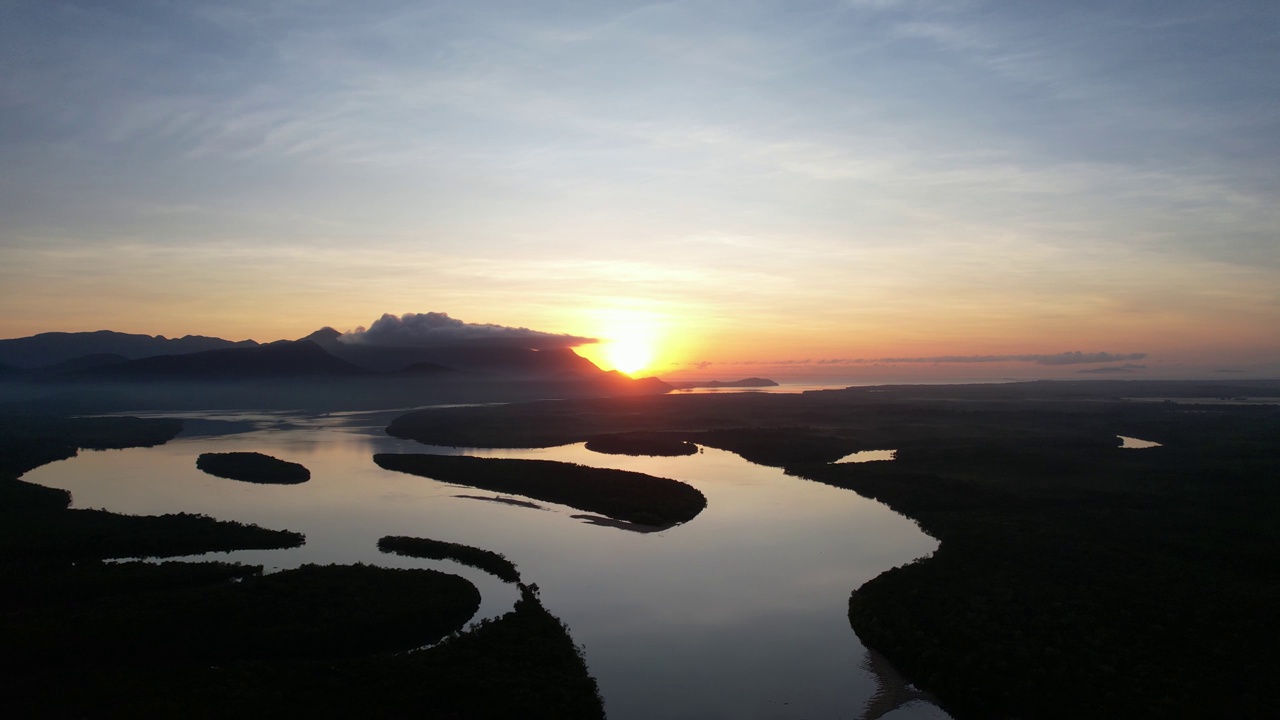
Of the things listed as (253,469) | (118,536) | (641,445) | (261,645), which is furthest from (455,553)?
(641,445)

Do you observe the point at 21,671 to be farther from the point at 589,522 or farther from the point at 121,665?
the point at 589,522

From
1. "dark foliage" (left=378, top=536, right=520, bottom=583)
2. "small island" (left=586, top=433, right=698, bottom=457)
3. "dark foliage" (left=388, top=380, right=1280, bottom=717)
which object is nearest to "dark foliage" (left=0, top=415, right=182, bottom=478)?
"dark foliage" (left=378, top=536, right=520, bottom=583)

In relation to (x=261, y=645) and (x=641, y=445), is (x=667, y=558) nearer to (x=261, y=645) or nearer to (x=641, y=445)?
(x=261, y=645)

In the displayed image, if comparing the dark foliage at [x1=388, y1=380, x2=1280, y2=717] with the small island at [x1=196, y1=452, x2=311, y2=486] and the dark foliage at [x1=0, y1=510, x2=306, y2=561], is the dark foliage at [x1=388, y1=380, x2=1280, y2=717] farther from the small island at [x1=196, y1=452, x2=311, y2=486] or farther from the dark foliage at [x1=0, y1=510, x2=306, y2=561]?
the small island at [x1=196, y1=452, x2=311, y2=486]

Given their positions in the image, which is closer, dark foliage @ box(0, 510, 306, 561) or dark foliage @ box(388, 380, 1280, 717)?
dark foliage @ box(388, 380, 1280, 717)

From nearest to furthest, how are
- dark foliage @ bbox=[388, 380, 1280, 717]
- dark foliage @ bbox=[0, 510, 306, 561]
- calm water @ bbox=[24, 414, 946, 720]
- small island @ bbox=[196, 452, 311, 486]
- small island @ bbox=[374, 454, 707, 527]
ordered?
dark foliage @ bbox=[388, 380, 1280, 717] < calm water @ bbox=[24, 414, 946, 720] < dark foliage @ bbox=[0, 510, 306, 561] < small island @ bbox=[374, 454, 707, 527] < small island @ bbox=[196, 452, 311, 486]

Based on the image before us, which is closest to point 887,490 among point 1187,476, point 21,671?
point 1187,476
